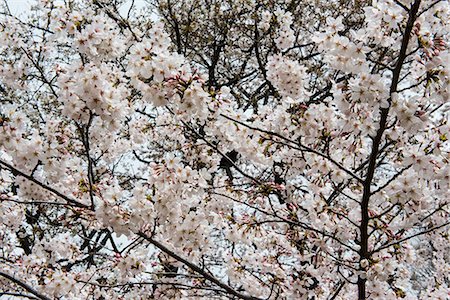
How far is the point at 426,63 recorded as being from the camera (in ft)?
8.03

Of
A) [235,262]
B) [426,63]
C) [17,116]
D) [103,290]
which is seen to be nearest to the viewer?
[426,63]

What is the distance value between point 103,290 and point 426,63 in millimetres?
4003

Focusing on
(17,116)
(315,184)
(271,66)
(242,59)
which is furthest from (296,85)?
(242,59)

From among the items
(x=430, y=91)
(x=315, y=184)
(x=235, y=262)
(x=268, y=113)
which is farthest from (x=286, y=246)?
(x=430, y=91)

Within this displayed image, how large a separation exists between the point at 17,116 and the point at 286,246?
2.94 metres

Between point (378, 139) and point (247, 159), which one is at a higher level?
point (247, 159)

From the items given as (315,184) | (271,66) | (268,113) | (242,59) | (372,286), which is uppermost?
(242,59)

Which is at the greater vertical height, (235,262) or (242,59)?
(242,59)

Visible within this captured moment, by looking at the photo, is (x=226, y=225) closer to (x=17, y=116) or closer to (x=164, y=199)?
(x=164, y=199)

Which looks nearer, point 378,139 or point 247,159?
point 378,139

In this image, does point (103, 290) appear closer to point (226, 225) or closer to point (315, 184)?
point (226, 225)

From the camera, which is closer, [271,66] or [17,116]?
[17,116]

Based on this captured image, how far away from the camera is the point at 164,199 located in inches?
128

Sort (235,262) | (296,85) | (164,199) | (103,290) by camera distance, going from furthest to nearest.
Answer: (103,290)
(235,262)
(296,85)
(164,199)
